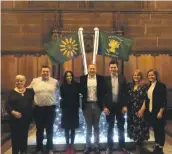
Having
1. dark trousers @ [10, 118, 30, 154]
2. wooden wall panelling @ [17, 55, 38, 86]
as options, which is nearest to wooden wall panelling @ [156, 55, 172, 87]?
wooden wall panelling @ [17, 55, 38, 86]

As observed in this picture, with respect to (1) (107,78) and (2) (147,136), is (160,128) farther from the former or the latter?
(1) (107,78)

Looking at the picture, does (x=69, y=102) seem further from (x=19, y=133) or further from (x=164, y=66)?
(x=164, y=66)

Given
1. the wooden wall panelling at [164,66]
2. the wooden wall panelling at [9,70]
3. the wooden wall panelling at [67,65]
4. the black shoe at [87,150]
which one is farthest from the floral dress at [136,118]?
the wooden wall panelling at [9,70]

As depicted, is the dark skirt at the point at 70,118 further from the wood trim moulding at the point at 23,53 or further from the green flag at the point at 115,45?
the wood trim moulding at the point at 23,53

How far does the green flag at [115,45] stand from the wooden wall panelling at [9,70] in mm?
3934

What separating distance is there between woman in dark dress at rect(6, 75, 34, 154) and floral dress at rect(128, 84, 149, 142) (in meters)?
1.55

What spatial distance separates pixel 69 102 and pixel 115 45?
5.29 feet

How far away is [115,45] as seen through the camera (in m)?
6.30

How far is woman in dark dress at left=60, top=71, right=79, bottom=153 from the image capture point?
525 centimetres

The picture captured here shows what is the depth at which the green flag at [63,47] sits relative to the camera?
6.15 m

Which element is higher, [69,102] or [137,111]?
[69,102]

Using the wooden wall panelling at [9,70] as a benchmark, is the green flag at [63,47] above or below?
above

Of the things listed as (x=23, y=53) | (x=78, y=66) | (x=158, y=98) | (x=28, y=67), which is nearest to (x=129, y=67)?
(x=78, y=66)

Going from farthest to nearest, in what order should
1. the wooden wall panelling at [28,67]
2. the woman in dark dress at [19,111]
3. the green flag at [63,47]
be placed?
the wooden wall panelling at [28,67], the green flag at [63,47], the woman in dark dress at [19,111]
